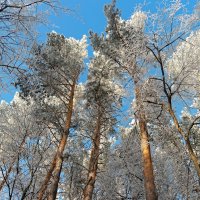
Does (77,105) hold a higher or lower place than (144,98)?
higher

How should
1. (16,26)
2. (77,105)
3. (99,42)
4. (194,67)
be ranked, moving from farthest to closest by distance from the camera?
(77,105) < (99,42) < (194,67) < (16,26)

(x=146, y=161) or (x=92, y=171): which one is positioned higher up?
(x=92, y=171)

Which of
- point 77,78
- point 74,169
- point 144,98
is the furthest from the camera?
point 74,169

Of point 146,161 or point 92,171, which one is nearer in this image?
point 146,161

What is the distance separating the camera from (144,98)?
8.16 metres

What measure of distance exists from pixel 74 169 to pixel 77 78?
6.15 m

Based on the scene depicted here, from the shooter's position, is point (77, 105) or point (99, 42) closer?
point (99, 42)

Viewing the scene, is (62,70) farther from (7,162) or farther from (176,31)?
(176,31)

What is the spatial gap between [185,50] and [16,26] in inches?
246

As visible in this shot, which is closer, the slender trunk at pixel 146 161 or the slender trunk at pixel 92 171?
the slender trunk at pixel 146 161

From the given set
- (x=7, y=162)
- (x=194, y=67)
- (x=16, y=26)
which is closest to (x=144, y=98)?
(x=194, y=67)

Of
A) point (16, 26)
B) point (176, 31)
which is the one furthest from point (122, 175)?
point (16, 26)

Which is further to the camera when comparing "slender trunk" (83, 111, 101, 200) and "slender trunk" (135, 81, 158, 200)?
"slender trunk" (83, 111, 101, 200)

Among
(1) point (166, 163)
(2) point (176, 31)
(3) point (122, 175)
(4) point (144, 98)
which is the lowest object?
(4) point (144, 98)
